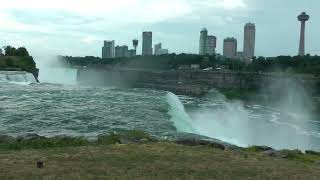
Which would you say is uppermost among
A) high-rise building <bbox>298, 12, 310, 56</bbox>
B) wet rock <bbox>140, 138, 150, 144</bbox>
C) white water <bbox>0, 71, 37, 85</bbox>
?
high-rise building <bbox>298, 12, 310, 56</bbox>

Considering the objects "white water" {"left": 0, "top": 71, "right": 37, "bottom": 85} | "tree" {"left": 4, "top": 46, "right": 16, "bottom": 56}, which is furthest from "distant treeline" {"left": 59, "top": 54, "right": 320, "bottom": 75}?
"white water" {"left": 0, "top": 71, "right": 37, "bottom": 85}

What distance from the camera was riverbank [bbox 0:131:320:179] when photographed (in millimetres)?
8789

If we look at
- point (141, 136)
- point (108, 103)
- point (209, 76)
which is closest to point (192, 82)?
point (209, 76)

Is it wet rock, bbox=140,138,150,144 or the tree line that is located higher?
the tree line

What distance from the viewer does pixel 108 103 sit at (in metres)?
33.2

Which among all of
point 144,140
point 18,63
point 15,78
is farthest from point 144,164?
point 18,63

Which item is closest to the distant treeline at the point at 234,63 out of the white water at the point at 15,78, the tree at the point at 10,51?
the tree at the point at 10,51

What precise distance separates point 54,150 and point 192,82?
105220 mm

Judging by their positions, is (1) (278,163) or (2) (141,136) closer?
(1) (278,163)

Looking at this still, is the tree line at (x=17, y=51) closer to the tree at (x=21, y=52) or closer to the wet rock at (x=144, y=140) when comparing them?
the tree at (x=21, y=52)

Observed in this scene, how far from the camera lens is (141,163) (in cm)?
987

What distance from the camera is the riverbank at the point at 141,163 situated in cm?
879

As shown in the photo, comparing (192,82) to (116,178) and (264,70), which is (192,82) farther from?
(116,178)

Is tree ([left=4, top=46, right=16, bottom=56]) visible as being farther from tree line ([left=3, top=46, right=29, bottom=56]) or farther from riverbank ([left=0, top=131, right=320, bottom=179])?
riverbank ([left=0, top=131, right=320, bottom=179])
